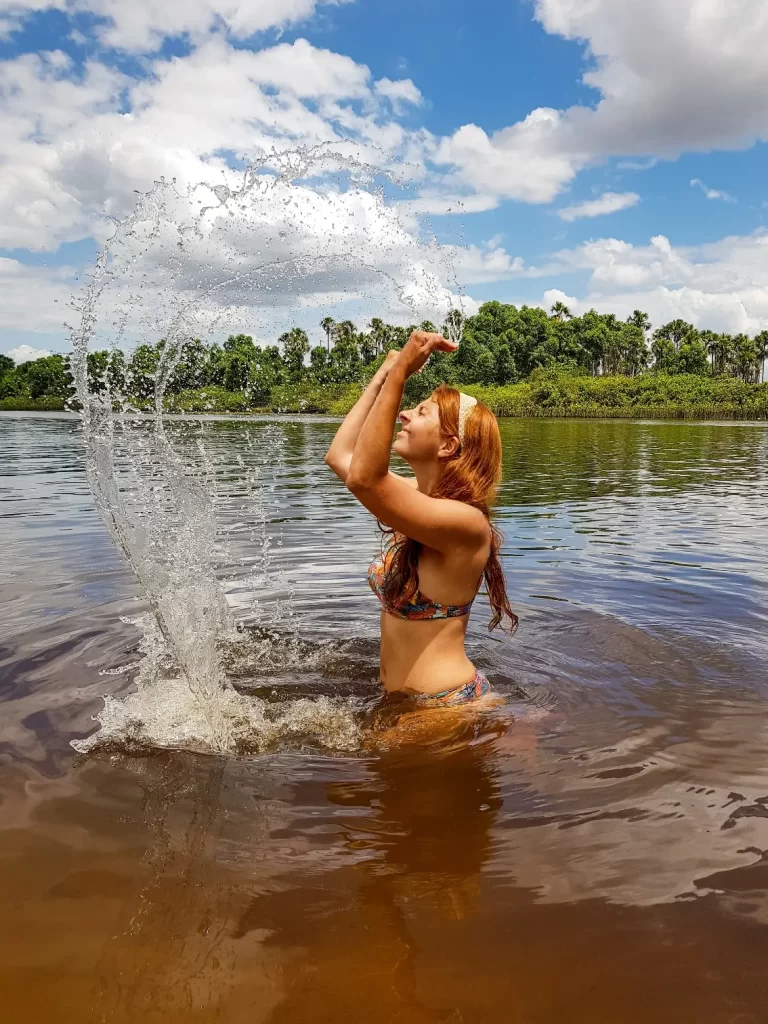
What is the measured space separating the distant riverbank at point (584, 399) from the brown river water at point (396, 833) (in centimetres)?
6007

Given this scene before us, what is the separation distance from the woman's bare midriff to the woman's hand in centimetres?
134

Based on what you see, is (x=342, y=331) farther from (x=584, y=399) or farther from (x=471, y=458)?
(x=471, y=458)

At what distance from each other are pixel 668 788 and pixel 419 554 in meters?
1.61

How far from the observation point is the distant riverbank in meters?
73.9

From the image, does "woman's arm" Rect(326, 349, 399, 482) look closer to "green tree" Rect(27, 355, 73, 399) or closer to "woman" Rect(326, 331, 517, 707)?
"woman" Rect(326, 331, 517, 707)

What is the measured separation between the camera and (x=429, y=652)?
4211 millimetres

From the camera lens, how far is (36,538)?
34.7 feet

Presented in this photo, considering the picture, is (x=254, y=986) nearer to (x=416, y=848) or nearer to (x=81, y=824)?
(x=416, y=848)

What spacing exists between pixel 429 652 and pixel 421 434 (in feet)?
3.81

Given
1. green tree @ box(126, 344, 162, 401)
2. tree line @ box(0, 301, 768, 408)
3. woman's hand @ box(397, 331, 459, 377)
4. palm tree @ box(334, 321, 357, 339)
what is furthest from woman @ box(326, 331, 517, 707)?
tree line @ box(0, 301, 768, 408)

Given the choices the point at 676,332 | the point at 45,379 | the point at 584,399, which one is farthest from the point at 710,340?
the point at 45,379

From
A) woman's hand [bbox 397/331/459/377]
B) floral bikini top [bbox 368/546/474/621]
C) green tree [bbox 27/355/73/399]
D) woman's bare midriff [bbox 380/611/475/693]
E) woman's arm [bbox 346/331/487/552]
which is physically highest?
green tree [bbox 27/355/73/399]

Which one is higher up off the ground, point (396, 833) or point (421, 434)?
point (421, 434)

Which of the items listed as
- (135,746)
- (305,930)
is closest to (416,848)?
(305,930)
